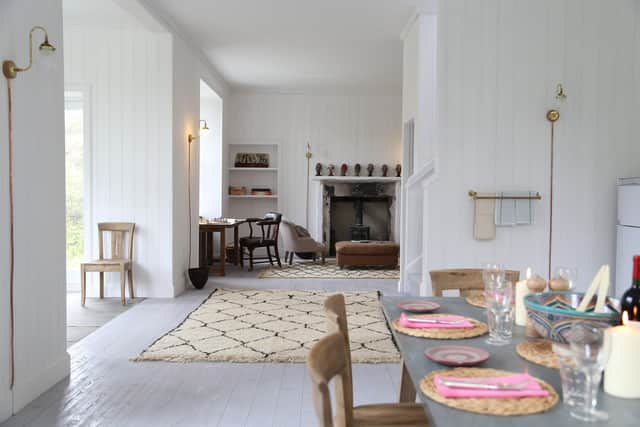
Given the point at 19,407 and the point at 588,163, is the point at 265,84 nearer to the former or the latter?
the point at 588,163

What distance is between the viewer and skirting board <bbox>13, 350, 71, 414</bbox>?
9.57 ft

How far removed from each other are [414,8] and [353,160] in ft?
15.5

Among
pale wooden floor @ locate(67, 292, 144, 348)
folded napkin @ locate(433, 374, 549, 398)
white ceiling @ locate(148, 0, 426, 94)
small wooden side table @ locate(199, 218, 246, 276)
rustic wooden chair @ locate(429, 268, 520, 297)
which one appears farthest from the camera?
small wooden side table @ locate(199, 218, 246, 276)

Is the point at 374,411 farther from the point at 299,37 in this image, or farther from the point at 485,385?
the point at 299,37

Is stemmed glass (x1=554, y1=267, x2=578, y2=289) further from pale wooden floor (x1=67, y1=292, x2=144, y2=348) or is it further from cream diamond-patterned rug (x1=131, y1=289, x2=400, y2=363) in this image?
pale wooden floor (x1=67, y1=292, x2=144, y2=348)

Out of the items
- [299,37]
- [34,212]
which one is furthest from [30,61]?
[299,37]

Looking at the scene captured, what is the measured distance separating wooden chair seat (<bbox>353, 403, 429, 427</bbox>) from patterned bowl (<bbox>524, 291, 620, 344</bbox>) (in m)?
0.49

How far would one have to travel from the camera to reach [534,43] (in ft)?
14.8

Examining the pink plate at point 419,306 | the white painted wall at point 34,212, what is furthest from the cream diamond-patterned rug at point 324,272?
the pink plate at point 419,306

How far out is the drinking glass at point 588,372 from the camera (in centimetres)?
116

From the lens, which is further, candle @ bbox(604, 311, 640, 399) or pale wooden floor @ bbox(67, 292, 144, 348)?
pale wooden floor @ bbox(67, 292, 144, 348)

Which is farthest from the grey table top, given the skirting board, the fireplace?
the fireplace

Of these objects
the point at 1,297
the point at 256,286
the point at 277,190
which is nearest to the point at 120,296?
the point at 256,286

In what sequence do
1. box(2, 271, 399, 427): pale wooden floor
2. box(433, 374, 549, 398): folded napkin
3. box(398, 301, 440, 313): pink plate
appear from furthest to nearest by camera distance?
box(2, 271, 399, 427): pale wooden floor, box(398, 301, 440, 313): pink plate, box(433, 374, 549, 398): folded napkin
